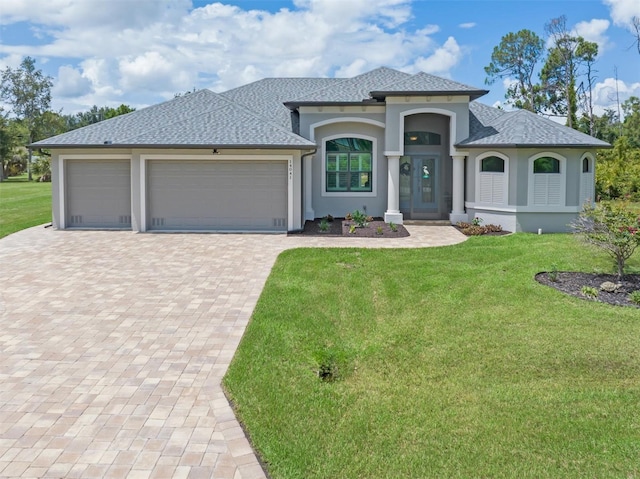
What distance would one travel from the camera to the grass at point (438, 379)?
4.55 metres

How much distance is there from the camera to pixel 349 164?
777 inches

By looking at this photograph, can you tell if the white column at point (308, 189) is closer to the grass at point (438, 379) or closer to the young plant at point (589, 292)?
the grass at point (438, 379)

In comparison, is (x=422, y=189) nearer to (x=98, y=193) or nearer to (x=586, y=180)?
(x=586, y=180)

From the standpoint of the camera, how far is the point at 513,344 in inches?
279

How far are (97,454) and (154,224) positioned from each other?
45.1 ft

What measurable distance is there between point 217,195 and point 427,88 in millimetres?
8128

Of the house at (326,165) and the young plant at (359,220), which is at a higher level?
the house at (326,165)

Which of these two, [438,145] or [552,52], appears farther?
[552,52]

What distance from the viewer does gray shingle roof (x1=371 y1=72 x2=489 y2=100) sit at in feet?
58.9

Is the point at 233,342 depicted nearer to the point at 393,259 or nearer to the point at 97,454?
the point at 97,454

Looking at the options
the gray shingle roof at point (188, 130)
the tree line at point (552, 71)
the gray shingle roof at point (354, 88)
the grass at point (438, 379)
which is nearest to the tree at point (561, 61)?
the tree line at point (552, 71)

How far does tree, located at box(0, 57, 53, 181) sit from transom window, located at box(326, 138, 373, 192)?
4945 centimetres

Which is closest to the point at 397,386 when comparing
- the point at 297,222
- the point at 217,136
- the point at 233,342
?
the point at 233,342

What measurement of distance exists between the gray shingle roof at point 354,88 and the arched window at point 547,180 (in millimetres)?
6092
